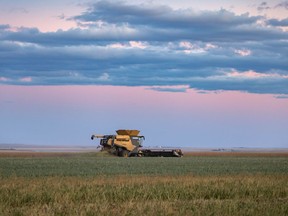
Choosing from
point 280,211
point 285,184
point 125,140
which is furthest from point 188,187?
point 125,140

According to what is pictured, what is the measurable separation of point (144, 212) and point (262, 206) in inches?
164

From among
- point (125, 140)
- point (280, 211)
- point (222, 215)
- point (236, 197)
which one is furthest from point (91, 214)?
point (125, 140)

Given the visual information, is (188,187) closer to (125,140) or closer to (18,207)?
(18,207)

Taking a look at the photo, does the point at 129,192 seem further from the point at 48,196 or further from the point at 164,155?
the point at 164,155

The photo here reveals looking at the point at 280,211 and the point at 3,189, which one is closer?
the point at 280,211

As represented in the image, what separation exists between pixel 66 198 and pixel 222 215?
21.5ft

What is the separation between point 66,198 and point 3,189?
12.7 feet

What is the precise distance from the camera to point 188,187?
2545 centimetres

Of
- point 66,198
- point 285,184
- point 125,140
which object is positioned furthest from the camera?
point 125,140

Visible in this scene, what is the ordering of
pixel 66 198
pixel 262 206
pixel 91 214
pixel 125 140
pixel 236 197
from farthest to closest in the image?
pixel 125 140
pixel 236 197
pixel 66 198
pixel 262 206
pixel 91 214

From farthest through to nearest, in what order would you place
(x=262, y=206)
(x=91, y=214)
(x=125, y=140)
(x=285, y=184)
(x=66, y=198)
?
(x=125, y=140), (x=285, y=184), (x=66, y=198), (x=262, y=206), (x=91, y=214)

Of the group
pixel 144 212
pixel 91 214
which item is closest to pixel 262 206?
pixel 144 212

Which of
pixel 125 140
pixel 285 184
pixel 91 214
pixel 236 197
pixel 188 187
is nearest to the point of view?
pixel 91 214

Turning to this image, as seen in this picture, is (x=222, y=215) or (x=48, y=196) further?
(x=48, y=196)
